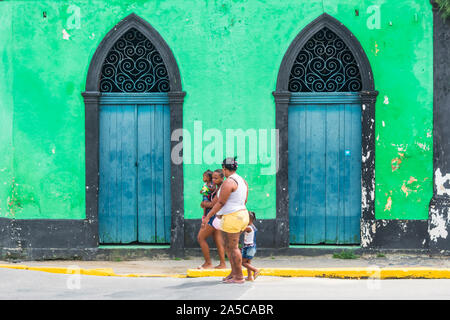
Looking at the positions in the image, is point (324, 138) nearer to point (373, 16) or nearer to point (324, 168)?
point (324, 168)

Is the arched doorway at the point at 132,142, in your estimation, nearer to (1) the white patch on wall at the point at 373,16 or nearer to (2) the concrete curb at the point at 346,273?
(2) the concrete curb at the point at 346,273

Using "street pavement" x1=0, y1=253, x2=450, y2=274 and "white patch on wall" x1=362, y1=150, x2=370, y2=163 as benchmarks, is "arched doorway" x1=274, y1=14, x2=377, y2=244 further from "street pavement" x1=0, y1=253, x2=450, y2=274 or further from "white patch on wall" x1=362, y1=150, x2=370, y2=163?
"street pavement" x1=0, y1=253, x2=450, y2=274

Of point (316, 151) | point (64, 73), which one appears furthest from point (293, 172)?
point (64, 73)

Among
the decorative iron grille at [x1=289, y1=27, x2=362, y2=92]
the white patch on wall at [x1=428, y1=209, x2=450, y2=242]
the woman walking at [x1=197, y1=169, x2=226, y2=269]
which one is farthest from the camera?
the decorative iron grille at [x1=289, y1=27, x2=362, y2=92]

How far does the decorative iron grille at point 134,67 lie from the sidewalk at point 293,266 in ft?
8.72

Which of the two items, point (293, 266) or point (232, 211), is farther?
point (293, 266)

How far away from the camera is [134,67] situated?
10.2 meters

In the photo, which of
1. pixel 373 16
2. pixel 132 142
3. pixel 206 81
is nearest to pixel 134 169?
pixel 132 142

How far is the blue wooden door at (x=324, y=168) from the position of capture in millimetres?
10133

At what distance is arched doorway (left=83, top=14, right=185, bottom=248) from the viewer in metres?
10.1

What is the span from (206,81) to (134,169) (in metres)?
1.75

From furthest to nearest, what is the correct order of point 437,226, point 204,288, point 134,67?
point 134,67
point 437,226
point 204,288

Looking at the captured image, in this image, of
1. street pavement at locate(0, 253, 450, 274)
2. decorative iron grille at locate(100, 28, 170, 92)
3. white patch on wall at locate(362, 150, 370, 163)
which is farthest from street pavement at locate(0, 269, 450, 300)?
decorative iron grille at locate(100, 28, 170, 92)

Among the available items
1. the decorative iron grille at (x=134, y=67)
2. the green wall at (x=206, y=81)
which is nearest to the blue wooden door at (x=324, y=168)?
the green wall at (x=206, y=81)
